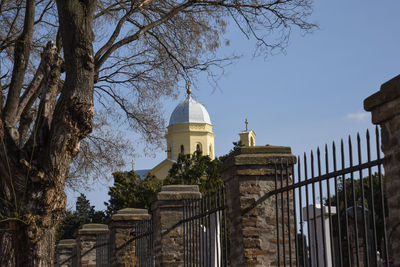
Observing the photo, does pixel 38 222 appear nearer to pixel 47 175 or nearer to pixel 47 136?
pixel 47 175

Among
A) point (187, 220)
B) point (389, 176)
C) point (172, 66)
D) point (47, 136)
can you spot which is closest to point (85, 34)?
point (47, 136)

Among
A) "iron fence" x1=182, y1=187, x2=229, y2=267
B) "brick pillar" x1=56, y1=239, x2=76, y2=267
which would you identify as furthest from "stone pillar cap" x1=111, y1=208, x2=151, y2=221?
"brick pillar" x1=56, y1=239, x2=76, y2=267

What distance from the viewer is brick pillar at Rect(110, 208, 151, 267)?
10953mm

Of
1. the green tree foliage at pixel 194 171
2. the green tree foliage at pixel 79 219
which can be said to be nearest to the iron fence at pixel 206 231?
the green tree foliage at pixel 194 171

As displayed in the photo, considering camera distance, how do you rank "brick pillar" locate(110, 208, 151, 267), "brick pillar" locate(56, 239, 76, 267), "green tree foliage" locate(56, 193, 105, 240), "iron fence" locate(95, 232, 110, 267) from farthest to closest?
"green tree foliage" locate(56, 193, 105, 240) → "brick pillar" locate(56, 239, 76, 267) → "iron fence" locate(95, 232, 110, 267) → "brick pillar" locate(110, 208, 151, 267)

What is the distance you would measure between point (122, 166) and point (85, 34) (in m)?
7.41

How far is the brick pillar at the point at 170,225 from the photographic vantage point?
8.63 metres

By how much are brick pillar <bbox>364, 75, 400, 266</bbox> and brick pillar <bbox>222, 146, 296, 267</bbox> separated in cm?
211

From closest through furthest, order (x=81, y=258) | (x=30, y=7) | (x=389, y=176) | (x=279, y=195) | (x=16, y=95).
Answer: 1. (x=389, y=176)
2. (x=279, y=195)
3. (x=16, y=95)
4. (x=30, y=7)
5. (x=81, y=258)

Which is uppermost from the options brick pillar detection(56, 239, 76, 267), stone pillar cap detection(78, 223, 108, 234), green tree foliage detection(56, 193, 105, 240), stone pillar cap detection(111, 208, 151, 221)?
green tree foliage detection(56, 193, 105, 240)

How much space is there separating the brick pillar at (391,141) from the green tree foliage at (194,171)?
32296mm

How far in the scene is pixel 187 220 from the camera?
8445mm

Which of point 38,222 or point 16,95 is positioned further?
point 16,95

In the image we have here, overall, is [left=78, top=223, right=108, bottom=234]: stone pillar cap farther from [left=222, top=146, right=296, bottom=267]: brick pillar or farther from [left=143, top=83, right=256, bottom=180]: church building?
[left=143, top=83, right=256, bottom=180]: church building
